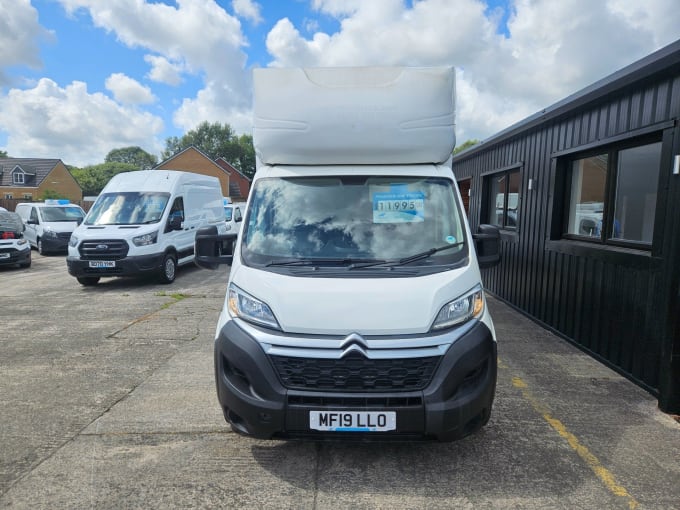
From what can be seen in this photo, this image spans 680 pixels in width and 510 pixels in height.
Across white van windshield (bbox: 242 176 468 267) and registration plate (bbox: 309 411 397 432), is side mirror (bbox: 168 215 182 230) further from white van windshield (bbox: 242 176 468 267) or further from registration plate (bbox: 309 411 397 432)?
registration plate (bbox: 309 411 397 432)

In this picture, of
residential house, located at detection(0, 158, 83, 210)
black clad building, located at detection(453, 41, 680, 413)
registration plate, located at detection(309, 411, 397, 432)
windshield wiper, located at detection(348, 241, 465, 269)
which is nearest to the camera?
registration plate, located at detection(309, 411, 397, 432)

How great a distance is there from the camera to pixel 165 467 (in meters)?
3.11

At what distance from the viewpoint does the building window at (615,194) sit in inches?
190

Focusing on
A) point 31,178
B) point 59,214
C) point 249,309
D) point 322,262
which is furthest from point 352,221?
point 31,178

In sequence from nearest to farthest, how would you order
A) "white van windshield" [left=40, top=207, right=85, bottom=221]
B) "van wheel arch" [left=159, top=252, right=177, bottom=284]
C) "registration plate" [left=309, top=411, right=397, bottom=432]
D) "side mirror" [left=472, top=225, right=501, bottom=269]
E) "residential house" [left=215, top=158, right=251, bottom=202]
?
1. "registration plate" [left=309, top=411, right=397, bottom=432]
2. "side mirror" [left=472, top=225, right=501, bottom=269]
3. "van wheel arch" [left=159, top=252, right=177, bottom=284]
4. "white van windshield" [left=40, top=207, right=85, bottom=221]
5. "residential house" [left=215, top=158, right=251, bottom=202]

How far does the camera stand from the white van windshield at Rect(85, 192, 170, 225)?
10336mm

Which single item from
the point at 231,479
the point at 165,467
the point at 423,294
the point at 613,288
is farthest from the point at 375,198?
the point at 613,288

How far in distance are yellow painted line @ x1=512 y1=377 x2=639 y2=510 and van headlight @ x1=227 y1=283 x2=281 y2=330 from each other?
238cm

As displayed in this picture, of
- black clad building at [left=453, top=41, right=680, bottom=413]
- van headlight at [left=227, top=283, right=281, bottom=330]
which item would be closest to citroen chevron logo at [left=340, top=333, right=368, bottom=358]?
van headlight at [left=227, top=283, right=281, bottom=330]

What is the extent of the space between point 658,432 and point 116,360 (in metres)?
5.47

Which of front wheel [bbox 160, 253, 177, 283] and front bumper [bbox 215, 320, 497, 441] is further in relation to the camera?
front wheel [bbox 160, 253, 177, 283]

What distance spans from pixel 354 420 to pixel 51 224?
59.4 ft

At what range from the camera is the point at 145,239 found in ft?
32.7

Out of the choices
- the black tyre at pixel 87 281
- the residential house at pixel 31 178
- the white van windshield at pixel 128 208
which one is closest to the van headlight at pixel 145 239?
the white van windshield at pixel 128 208
